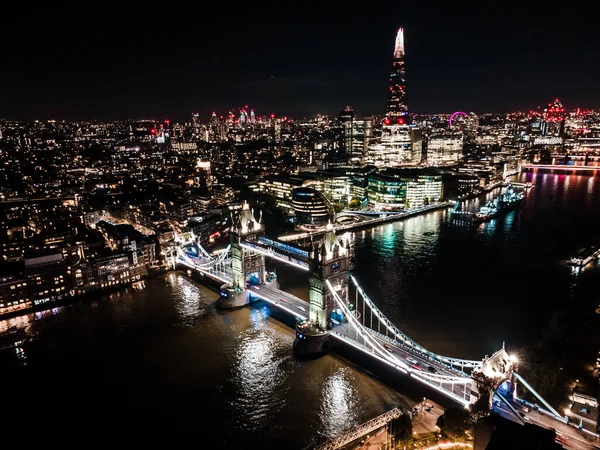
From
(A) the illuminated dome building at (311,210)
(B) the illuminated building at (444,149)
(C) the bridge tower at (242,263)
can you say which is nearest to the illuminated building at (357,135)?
(B) the illuminated building at (444,149)

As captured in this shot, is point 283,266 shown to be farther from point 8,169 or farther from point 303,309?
point 8,169

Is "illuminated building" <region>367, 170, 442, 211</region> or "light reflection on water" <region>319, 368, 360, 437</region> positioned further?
"illuminated building" <region>367, 170, 442, 211</region>

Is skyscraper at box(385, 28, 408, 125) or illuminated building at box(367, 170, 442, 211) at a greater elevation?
skyscraper at box(385, 28, 408, 125)

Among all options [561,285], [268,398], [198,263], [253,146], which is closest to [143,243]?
[198,263]

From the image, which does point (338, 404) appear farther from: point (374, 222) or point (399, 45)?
point (399, 45)

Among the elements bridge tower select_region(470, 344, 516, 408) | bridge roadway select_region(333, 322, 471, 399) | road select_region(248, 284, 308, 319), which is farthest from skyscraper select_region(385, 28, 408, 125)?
bridge tower select_region(470, 344, 516, 408)

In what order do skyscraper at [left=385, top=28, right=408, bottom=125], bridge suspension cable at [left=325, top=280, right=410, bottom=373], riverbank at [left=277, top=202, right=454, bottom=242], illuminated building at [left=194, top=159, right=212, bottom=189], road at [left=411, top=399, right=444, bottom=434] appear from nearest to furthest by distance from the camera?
road at [left=411, top=399, right=444, bottom=434], bridge suspension cable at [left=325, top=280, right=410, bottom=373], riverbank at [left=277, top=202, right=454, bottom=242], illuminated building at [left=194, top=159, right=212, bottom=189], skyscraper at [left=385, top=28, right=408, bottom=125]

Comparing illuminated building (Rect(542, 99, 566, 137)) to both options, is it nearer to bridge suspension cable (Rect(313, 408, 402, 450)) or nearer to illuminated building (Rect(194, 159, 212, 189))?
illuminated building (Rect(194, 159, 212, 189))
